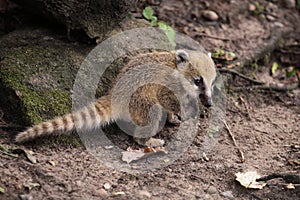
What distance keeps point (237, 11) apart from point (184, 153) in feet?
10.7

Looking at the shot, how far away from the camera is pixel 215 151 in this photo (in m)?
4.86

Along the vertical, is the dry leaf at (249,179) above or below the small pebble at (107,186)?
below

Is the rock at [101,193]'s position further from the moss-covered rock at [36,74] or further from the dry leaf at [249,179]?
the dry leaf at [249,179]

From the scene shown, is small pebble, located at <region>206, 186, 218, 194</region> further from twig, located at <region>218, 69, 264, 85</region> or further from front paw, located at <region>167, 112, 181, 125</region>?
twig, located at <region>218, 69, 264, 85</region>

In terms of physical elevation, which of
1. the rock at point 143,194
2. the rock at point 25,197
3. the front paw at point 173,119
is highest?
the rock at point 25,197

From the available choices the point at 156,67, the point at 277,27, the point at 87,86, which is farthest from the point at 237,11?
the point at 87,86

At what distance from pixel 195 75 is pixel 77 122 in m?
1.37

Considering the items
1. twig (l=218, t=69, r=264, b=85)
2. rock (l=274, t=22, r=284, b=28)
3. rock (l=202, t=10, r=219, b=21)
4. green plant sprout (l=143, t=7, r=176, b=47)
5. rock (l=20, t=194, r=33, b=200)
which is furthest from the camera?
rock (l=274, t=22, r=284, b=28)

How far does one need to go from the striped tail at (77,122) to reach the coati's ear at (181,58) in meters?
0.86

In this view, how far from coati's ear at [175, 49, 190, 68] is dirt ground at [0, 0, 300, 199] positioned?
0.69 metres

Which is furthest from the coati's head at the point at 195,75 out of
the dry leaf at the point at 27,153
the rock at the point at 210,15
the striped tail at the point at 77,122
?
the rock at the point at 210,15

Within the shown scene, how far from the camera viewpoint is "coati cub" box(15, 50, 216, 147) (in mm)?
4621

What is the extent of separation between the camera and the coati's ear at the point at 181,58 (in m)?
5.09

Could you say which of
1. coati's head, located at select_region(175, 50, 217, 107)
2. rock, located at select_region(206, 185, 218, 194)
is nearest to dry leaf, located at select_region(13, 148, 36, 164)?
rock, located at select_region(206, 185, 218, 194)
